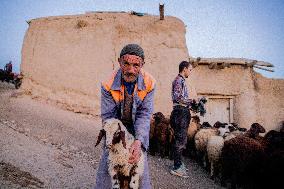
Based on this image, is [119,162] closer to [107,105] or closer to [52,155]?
[107,105]

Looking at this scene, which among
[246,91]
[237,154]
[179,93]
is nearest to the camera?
[179,93]

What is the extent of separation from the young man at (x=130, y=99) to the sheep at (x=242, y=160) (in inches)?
136

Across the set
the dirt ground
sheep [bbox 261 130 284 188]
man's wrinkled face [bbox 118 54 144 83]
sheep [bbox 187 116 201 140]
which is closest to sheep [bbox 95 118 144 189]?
man's wrinkled face [bbox 118 54 144 83]

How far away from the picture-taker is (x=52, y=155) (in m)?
5.61

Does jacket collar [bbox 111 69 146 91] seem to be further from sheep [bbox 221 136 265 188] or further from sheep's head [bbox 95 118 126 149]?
sheep [bbox 221 136 265 188]

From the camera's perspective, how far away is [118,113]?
3.08 metres

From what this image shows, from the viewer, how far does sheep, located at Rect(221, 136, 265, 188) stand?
18.9ft

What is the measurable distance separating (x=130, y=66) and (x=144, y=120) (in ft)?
1.73

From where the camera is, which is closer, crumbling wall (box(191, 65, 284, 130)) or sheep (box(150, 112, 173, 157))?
sheep (box(150, 112, 173, 157))

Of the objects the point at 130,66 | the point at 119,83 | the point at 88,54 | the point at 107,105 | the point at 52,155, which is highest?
the point at 88,54

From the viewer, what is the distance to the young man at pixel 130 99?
2.88m

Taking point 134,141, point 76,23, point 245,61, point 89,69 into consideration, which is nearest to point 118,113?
point 134,141

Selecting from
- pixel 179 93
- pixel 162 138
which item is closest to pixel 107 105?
pixel 179 93

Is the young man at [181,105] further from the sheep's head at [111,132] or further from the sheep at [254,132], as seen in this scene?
the sheep's head at [111,132]
